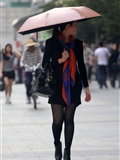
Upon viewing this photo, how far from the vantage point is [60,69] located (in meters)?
7.82

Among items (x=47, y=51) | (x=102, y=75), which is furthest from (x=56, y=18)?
(x=102, y=75)

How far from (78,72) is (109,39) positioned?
28525 millimetres

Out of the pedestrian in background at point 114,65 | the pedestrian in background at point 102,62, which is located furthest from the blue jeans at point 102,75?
the pedestrian in background at point 114,65

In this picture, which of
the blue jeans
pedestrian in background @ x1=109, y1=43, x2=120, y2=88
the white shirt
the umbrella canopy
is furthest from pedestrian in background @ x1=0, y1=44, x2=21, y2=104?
the umbrella canopy

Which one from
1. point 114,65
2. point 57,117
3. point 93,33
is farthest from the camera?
point 93,33

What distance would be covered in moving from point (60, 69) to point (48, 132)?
387cm

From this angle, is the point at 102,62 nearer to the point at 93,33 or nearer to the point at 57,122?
the point at 93,33

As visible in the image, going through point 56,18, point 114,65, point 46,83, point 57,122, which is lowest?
point 114,65

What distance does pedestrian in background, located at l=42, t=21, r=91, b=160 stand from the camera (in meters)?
7.80

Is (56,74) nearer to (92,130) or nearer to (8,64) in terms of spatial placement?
(92,130)

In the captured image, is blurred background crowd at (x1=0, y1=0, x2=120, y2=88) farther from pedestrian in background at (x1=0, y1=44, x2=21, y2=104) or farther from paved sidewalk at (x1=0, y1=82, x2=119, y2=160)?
paved sidewalk at (x1=0, y1=82, x2=119, y2=160)

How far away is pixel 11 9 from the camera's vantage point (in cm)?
5803

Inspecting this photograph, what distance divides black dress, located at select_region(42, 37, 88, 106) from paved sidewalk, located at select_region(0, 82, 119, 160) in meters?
1.23

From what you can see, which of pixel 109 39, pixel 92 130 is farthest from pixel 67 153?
pixel 109 39
